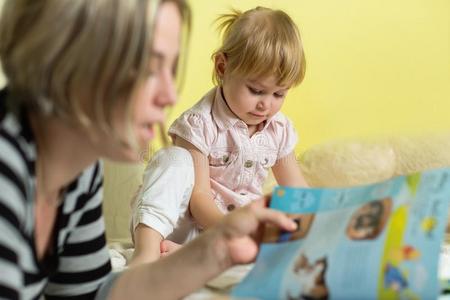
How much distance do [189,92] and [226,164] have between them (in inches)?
16.1

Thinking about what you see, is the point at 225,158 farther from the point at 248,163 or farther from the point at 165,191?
the point at 165,191

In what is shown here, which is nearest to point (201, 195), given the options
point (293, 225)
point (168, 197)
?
point (168, 197)

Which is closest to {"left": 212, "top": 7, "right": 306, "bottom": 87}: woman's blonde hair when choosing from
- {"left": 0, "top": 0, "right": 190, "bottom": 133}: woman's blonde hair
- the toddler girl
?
the toddler girl

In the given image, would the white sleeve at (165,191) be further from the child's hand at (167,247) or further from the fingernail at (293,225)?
the fingernail at (293,225)

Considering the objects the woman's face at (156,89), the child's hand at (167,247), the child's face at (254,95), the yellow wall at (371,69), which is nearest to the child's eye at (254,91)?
the child's face at (254,95)

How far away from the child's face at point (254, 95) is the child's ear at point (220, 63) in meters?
0.03

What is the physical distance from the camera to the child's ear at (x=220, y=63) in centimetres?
143

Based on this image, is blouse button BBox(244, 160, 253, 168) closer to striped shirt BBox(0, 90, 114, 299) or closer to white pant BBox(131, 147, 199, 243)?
white pant BBox(131, 147, 199, 243)

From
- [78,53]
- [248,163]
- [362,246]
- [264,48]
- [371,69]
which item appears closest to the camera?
[78,53]

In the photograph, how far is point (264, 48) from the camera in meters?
1.35

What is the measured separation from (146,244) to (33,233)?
466 millimetres

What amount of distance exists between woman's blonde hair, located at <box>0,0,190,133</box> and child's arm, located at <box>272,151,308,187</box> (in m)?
0.88

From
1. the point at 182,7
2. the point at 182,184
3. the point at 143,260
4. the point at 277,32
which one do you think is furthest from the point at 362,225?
the point at 277,32

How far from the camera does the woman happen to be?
651 millimetres
